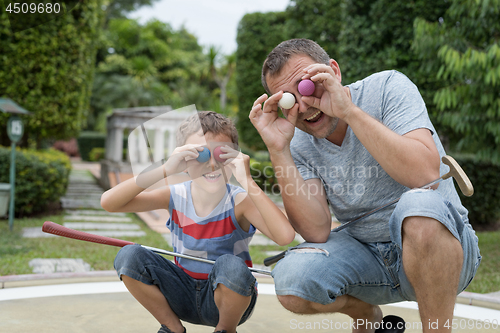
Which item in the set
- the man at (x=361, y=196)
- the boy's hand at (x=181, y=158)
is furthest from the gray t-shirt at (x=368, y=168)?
the boy's hand at (x=181, y=158)

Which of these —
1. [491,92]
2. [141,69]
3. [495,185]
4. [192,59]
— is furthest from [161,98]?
[491,92]

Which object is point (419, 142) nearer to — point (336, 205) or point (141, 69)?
point (336, 205)

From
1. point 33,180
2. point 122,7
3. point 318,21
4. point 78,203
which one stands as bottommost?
point 78,203

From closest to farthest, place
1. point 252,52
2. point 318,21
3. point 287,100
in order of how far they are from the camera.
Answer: point 287,100 < point 318,21 < point 252,52

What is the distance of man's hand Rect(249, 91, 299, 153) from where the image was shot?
1.61 meters

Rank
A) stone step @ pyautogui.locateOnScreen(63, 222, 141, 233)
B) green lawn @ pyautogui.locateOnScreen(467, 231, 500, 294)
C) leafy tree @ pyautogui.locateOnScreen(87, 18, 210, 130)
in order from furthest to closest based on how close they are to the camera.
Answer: leafy tree @ pyautogui.locateOnScreen(87, 18, 210, 130)
stone step @ pyautogui.locateOnScreen(63, 222, 141, 233)
green lawn @ pyautogui.locateOnScreen(467, 231, 500, 294)

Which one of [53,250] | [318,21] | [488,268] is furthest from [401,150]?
[318,21]

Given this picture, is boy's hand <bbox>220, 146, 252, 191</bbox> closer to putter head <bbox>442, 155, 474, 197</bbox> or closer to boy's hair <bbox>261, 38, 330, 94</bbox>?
boy's hair <bbox>261, 38, 330, 94</bbox>

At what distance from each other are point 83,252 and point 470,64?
391 centimetres

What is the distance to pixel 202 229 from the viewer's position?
177 centimetres

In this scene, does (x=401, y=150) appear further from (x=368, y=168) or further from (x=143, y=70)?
(x=143, y=70)

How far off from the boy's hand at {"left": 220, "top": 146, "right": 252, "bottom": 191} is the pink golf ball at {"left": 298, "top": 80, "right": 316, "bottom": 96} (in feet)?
1.11

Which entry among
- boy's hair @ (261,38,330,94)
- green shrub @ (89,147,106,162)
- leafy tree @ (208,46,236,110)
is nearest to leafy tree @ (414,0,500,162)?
boy's hair @ (261,38,330,94)

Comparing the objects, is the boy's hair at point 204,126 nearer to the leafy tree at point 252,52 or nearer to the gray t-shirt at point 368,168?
the gray t-shirt at point 368,168
